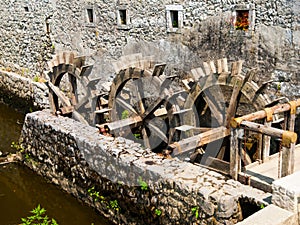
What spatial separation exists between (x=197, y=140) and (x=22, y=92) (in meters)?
6.18

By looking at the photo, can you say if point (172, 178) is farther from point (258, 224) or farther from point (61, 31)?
point (61, 31)

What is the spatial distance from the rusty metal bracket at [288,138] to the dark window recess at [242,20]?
258cm

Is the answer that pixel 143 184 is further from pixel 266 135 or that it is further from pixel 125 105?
pixel 125 105

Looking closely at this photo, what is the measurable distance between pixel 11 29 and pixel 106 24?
3993mm

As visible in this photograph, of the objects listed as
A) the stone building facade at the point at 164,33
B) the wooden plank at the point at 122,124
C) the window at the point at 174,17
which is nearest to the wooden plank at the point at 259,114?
the stone building facade at the point at 164,33

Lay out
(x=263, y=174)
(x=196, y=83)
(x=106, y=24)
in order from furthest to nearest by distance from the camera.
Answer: (x=106, y=24)
(x=196, y=83)
(x=263, y=174)

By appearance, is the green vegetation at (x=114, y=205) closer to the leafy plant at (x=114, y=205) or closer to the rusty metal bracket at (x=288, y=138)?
the leafy plant at (x=114, y=205)

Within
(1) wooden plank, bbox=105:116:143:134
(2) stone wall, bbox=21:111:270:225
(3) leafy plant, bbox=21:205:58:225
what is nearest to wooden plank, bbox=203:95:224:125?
(1) wooden plank, bbox=105:116:143:134

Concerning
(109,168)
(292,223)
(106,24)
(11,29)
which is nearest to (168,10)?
(106,24)

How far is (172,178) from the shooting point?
413 cm

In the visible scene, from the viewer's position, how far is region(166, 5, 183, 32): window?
662cm

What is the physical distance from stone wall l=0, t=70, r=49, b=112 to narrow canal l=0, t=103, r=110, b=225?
2.49 m

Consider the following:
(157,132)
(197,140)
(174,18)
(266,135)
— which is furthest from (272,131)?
(174,18)

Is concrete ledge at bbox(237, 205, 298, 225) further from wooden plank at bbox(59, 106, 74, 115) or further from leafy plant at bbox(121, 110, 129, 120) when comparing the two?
wooden plank at bbox(59, 106, 74, 115)
